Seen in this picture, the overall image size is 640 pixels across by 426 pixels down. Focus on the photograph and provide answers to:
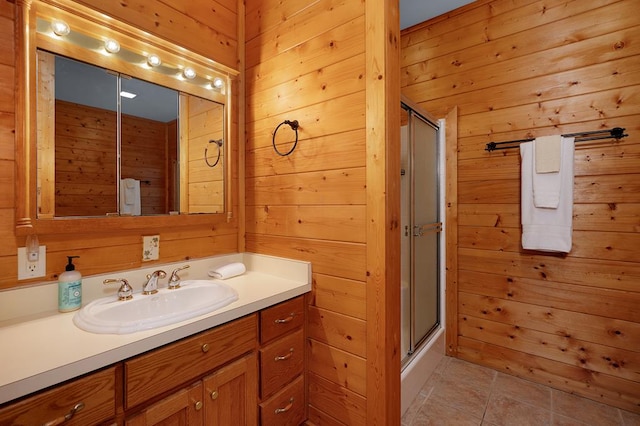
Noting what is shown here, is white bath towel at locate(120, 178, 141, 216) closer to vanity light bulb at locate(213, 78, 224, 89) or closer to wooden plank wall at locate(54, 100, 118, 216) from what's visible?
wooden plank wall at locate(54, 100, 118, 216)

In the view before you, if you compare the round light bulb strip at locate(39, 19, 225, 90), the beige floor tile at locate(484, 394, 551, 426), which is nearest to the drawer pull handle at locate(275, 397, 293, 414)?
the beige floor tile at locate(484, 394, 551, 426)

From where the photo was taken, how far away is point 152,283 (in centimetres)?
132

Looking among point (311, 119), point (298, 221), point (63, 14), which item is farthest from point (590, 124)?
point (63, 14)

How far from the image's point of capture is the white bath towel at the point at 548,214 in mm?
1880

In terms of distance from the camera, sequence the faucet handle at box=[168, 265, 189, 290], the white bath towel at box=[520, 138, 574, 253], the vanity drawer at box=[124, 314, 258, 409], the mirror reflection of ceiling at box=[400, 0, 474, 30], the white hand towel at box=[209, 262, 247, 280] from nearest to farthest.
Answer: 1. the vanity drawer at box=[124, 314, 258, 409]
2. the faucet handle at box=[168, 265, 189, 290]
3. the white hand towel at box=[209, 262, 247, 280]
4. the white bath towel at box=[520, 138, 574, 253]
5. the mirror reflection of ceiling at box=[400, 0, 474, 30]

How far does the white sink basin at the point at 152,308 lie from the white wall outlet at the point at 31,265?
9.5 inches

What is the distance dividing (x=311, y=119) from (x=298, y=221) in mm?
541

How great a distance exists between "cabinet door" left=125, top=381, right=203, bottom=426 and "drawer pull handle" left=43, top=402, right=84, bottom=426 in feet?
0.51

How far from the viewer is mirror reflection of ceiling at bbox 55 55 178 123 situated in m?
1.18

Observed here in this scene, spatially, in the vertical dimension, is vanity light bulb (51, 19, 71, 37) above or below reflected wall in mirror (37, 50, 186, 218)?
above

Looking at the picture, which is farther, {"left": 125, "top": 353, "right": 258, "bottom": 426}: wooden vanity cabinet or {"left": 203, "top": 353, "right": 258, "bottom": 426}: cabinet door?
{"left": 203, "top": 353, "right": 258, "bottom": 426}: cabinet door

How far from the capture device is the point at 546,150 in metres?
1.93

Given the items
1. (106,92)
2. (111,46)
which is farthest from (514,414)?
(111,46)

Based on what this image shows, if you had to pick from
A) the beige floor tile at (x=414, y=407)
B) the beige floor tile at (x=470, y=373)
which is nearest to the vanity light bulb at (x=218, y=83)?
the beige floor tile at (x=414, y=407)
